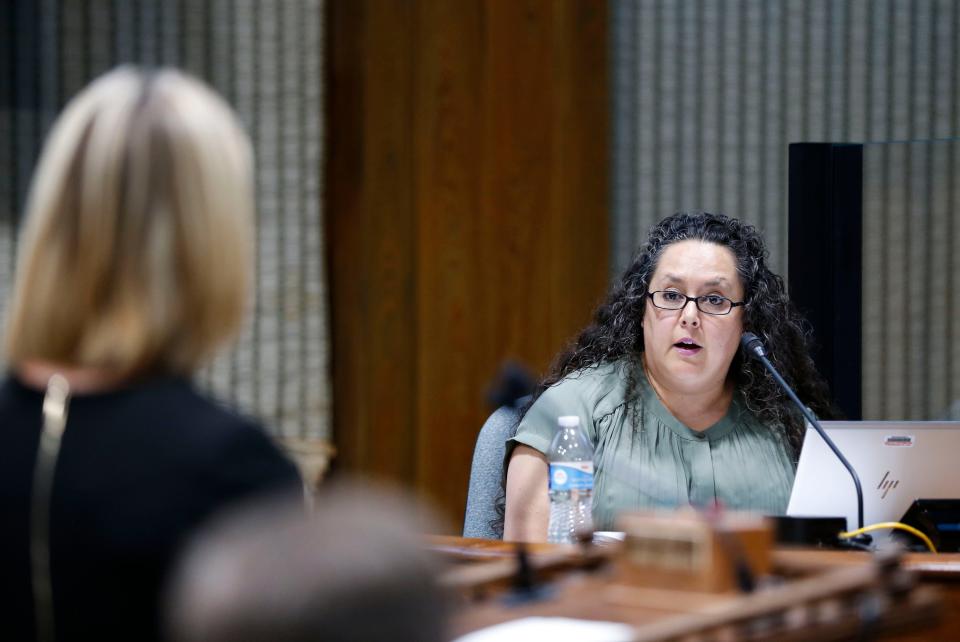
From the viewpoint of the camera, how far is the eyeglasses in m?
2.98

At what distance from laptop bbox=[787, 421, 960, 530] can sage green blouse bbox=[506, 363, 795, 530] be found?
0.43m

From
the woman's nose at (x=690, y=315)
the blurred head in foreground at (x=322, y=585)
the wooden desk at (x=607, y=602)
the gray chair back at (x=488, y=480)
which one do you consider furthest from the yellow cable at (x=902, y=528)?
the blurred head in foreground at (x=322, y=585)

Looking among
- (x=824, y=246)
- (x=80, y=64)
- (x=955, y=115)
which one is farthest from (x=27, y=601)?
(x=955, y=115)

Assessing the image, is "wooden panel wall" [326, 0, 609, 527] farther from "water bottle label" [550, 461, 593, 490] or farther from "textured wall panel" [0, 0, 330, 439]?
"water bottle label" [550, 461, 593, 490]

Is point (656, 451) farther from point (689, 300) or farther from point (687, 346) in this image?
point (689, 300)

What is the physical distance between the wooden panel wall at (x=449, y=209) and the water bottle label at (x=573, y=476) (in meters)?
1.50

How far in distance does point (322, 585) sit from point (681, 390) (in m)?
2.44

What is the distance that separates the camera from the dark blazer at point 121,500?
0.96 meters

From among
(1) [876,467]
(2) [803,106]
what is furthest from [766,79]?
(1) [876,467]

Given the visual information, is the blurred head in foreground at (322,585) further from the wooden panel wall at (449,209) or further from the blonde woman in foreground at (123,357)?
the wooden panel wall at (449,209)

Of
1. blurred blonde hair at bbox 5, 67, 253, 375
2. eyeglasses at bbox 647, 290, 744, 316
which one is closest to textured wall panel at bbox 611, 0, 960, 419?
eyeglasses at bbox 647, 290, 744, 316

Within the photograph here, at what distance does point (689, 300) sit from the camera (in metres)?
2.98

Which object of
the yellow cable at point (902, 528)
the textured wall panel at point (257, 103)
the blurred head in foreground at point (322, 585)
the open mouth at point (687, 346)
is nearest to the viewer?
the blurred head in foreground at point (322, 585)

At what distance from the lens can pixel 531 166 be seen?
4223 millimetres
